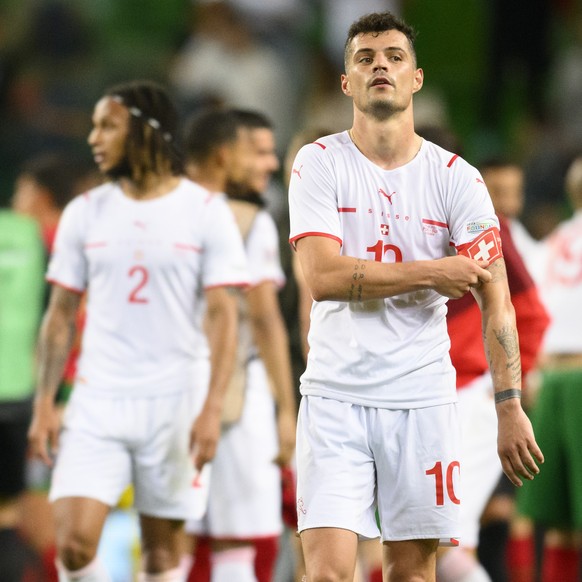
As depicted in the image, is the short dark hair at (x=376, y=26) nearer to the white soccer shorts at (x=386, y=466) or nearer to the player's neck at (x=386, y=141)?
the player's neck at (x=386, y=141)

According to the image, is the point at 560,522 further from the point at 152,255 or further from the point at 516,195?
the point at 152,255

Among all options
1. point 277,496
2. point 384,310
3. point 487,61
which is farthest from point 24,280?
point 487,61

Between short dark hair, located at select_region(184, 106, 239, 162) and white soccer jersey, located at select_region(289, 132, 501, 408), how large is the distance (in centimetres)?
208

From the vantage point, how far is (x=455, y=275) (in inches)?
166

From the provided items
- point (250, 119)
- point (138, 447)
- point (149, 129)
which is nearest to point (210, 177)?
point (250, 119)

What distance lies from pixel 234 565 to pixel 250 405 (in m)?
0.76

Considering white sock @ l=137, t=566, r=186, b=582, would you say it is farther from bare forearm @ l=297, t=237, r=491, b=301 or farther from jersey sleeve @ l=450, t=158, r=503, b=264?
jersey sleeve @ l=450, t=158, r=503, b=264

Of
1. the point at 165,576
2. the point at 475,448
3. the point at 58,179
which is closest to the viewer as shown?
the point at 165,576

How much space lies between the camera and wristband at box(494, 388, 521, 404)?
4.33 m

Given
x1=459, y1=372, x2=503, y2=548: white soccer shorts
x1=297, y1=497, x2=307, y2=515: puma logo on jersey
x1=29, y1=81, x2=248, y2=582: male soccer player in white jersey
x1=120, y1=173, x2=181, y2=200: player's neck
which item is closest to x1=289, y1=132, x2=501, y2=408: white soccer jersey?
x1=297, y1=497, x2=307, y2=515: puma logo on jersey

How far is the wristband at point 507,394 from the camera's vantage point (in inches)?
170

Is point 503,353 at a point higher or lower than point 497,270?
lower

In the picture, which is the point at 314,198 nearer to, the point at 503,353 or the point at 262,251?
the point at 503,353

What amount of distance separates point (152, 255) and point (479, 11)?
1065 centimetres
